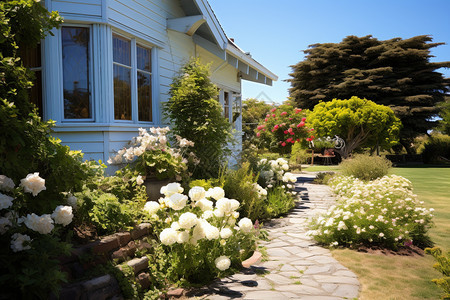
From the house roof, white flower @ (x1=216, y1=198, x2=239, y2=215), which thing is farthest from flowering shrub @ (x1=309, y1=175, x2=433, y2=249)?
the house roof

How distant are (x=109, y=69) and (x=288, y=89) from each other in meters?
32.0

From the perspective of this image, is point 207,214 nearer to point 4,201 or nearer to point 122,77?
point 4,201

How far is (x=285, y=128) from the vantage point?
1290cm

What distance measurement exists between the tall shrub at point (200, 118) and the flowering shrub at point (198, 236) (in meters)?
2.64

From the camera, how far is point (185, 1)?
7.96m

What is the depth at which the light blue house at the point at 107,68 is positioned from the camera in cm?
535

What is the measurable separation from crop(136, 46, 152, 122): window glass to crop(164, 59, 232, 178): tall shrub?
395mm

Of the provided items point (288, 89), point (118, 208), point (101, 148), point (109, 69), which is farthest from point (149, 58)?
point (288, 89)

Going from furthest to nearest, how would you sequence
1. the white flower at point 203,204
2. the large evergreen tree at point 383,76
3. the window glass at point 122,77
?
the large evergreen tree at point 383,76, the window glass at point 122,77, the white flower at point 203,204

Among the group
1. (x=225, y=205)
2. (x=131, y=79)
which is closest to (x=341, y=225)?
(x=225, y=205)

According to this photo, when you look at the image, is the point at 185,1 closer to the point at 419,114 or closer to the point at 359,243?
the point at 359,243

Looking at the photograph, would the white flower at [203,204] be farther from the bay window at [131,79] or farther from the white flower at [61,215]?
the bay window at [131,79]

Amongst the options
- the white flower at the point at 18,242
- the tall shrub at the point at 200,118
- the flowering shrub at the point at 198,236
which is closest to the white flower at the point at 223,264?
the flowering shrub at the point at 198,236

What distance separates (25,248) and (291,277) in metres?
2.83
